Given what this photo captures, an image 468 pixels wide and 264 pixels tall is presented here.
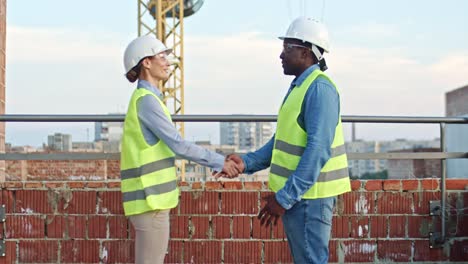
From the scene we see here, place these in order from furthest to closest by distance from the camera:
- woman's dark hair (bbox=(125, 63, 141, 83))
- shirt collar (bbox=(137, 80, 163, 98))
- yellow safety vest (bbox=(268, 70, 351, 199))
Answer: woman's dark hair (bbox=(125, 63, 141, 83)) < shirt collar (bbox=(137, 80, 163, 98)) < yellow safety vest (bbox=(268, 70, 351, 199))

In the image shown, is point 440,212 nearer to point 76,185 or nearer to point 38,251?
point 76,185

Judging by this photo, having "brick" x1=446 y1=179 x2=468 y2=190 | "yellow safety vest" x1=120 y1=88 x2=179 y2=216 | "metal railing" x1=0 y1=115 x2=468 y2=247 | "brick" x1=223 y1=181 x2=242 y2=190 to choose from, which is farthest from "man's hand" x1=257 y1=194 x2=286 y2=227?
"brick" x1=446 y1=179 x2=468 y2=190

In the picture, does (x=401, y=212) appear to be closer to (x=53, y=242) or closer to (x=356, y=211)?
(x=356, y=211)

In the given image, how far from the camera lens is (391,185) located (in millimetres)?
5461

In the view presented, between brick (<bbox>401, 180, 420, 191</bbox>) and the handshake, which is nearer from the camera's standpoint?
the handshake

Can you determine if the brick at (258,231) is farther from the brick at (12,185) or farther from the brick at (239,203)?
the brick at (12,185)

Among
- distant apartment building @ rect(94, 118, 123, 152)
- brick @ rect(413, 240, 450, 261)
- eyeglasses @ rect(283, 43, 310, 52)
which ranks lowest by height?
brick @ rect(413, 240, 450, 261)

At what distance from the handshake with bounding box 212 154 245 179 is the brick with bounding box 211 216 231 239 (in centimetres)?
109

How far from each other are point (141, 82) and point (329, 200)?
128cm

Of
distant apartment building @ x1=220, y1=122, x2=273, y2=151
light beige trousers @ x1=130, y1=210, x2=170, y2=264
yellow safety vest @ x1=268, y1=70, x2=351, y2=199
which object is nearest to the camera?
yellow safety vest @ x1=268, y1=70, x2=351, y2=199

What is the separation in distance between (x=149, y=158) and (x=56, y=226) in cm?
188

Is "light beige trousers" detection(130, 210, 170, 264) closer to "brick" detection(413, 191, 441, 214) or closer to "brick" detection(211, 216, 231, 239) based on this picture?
"brick" detection(211, 216, 231, 239)

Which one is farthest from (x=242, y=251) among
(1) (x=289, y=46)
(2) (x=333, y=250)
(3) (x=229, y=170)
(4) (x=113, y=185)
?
(1) (x=289, y=46)

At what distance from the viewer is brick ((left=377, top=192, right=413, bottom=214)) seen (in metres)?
5.45
